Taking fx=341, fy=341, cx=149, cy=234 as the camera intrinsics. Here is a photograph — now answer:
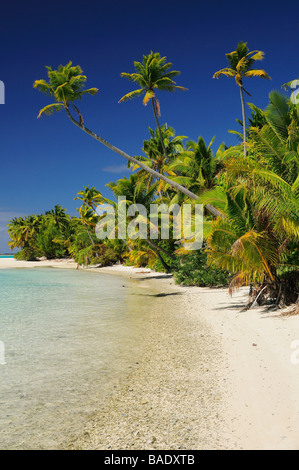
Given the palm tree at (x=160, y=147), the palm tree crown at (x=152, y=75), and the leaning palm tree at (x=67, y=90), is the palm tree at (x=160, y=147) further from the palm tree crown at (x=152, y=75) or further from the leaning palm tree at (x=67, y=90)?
the leaning palm tree at (x=67, y=90)

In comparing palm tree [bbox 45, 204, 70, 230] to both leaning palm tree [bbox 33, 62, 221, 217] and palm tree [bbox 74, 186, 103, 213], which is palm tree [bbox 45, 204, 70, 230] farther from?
leaning palm tree [bbox 33, 62, 221, 217]

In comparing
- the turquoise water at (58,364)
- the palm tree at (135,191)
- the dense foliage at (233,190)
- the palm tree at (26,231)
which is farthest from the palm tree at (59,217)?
the turquoise water at (58,364)

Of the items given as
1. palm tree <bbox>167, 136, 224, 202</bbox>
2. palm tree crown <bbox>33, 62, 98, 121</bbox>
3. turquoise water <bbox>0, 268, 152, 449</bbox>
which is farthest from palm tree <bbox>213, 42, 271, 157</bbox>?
turquoise water <bbox>0, 268, 152, 449</bbox>

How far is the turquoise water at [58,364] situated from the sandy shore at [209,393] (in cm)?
29

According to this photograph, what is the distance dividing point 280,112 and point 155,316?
6635mm

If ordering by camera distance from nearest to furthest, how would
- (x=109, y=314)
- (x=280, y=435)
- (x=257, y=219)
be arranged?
(x=280, y=435) < (x=257, y=219) < (x=109, y=314)

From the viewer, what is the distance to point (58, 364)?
20.2ft

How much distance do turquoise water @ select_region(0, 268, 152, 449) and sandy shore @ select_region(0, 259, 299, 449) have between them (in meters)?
0.29

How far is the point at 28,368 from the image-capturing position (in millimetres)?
6066

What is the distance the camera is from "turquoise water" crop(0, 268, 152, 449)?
3902mm

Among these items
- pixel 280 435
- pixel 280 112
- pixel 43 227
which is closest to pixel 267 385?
pixel 280 435

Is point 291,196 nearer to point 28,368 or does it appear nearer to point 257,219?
point 257,219

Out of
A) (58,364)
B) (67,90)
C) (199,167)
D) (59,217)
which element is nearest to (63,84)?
(67,90)

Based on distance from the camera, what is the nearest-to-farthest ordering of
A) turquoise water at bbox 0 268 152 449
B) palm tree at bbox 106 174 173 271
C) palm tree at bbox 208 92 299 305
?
turquoise water at bbox 0 268 152 449
palm tree at bbox 208 92 299 305
palm tree at bbox 106 174 173 271
